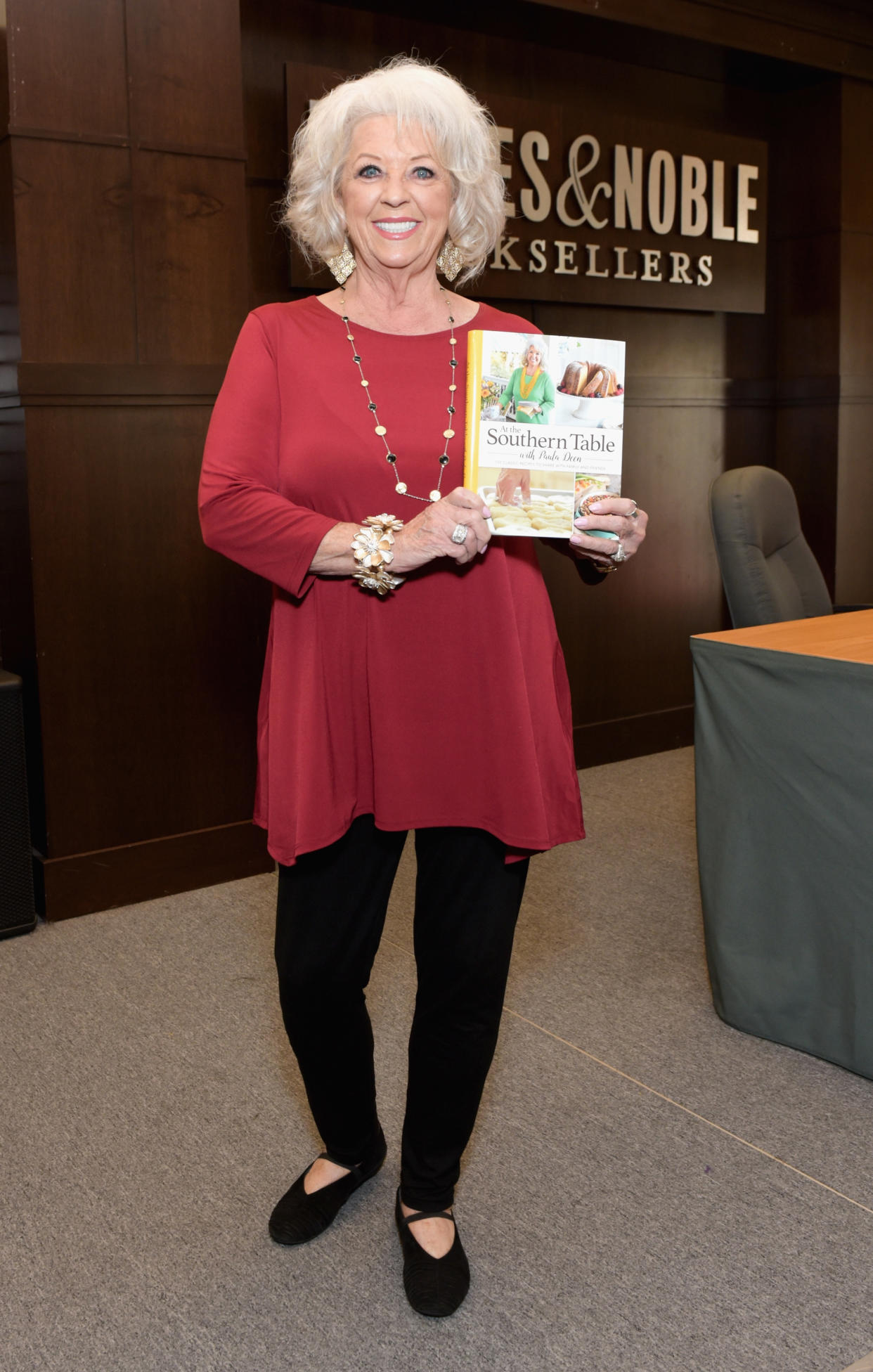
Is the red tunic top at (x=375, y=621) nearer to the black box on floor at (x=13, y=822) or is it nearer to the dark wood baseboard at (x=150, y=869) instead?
the black box on floor at (x=13, y=822)

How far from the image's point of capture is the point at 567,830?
1.67 metres

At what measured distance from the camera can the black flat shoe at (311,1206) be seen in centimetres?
191

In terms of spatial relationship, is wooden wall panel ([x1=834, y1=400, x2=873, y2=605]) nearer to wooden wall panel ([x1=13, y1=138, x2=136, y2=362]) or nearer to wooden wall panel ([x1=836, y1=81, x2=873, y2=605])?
wooden wall panel ([x1=836, y1=81, x2=873, y2=605])

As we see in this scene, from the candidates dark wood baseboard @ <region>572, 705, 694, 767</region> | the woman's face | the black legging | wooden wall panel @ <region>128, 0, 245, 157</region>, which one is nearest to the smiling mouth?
the woman's face

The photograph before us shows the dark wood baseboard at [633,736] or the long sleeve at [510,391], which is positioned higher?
the long sleeve at [510,391]

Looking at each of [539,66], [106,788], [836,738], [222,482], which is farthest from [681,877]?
[539,66]

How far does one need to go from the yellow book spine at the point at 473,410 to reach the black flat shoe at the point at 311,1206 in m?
1.14

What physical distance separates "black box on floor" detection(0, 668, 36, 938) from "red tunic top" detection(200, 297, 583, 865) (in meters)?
1.69

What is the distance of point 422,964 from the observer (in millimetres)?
1740

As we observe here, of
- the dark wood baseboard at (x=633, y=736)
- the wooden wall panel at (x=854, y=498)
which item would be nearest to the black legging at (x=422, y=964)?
the dark wood baseboard at (x=633, y=736)

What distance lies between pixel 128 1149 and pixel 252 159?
290 centimetres

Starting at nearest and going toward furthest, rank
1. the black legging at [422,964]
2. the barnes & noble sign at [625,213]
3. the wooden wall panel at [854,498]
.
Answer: the black legging at [422,964]
the barnes & noble sign at [625,213]
the wooden wall panel at [854,498]

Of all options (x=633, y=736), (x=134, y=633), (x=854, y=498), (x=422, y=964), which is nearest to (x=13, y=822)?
(x=134, y=633)

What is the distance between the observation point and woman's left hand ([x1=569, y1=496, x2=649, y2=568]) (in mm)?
1477
